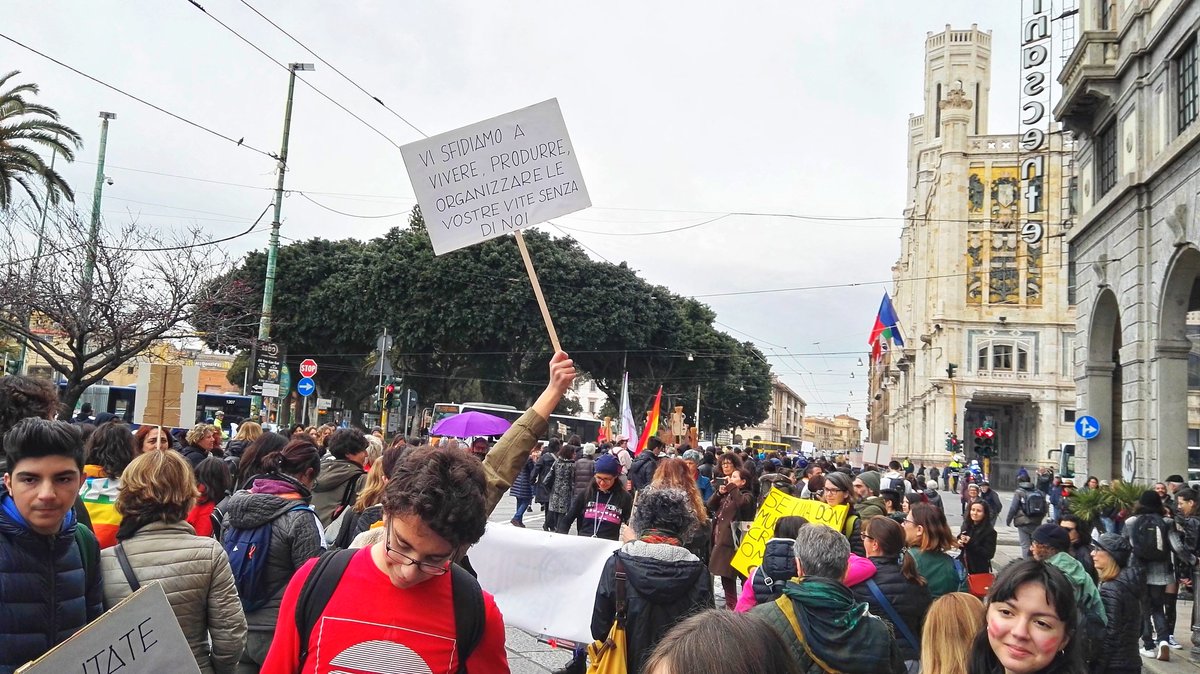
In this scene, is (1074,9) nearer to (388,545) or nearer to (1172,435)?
(1172,435)

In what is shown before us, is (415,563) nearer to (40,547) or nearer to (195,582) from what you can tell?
(40,547)

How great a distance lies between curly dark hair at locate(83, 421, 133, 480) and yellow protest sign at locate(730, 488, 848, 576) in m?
4.14

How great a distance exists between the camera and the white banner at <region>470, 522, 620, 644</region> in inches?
239

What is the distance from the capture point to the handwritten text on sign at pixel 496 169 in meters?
5.05

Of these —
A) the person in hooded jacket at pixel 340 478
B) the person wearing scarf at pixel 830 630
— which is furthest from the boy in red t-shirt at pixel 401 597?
the person in hooded jacket at pixel 340 478

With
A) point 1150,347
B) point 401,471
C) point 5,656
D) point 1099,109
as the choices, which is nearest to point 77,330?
point 5,656

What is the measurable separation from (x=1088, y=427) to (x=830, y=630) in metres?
19.3

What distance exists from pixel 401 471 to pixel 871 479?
7.83m

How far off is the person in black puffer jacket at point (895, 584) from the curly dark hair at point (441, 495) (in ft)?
9.12

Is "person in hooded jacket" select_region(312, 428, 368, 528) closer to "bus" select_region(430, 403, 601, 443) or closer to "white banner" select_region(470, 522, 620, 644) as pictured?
"white banner" select_region(470, 522, 620, 644)

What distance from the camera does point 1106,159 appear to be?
20.7m

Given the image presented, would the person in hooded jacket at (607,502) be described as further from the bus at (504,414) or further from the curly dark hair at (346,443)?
the bus at (504,414)

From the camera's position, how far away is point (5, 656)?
9.59ft

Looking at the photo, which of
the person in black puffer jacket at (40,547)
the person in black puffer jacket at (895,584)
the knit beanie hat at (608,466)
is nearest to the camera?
the person in black puffer jacket at (40,547)
